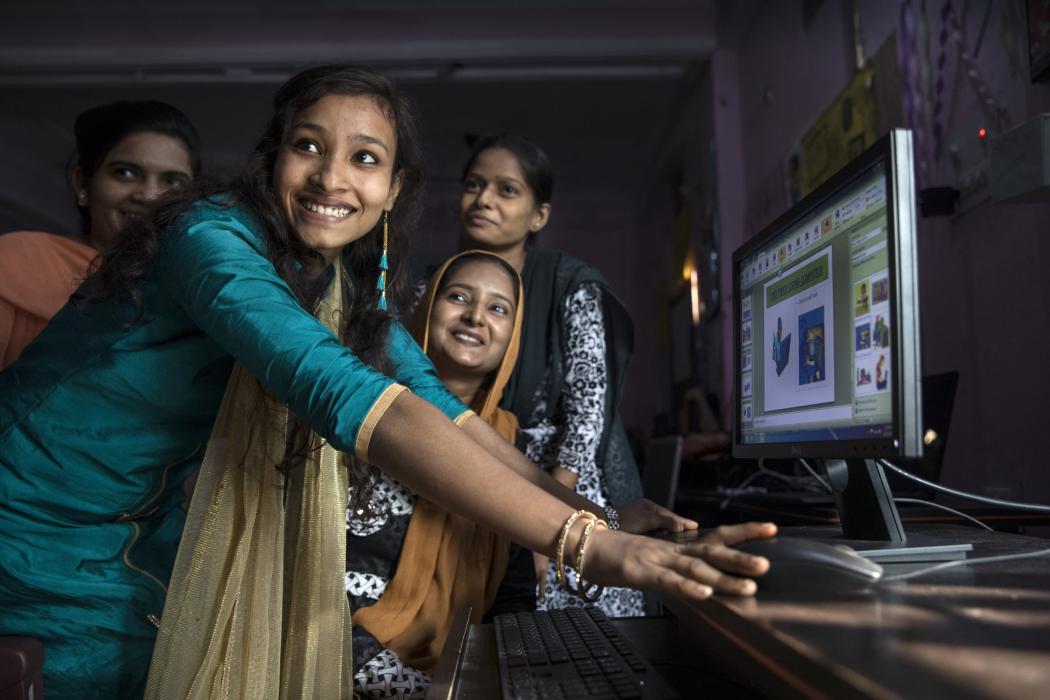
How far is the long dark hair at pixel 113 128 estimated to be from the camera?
179 cm

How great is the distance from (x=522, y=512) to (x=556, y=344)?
4.37 feet

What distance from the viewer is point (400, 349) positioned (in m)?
1.23

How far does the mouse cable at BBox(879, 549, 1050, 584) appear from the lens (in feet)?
2.37

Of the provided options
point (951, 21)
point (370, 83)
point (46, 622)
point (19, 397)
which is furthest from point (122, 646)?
point (951, 21)

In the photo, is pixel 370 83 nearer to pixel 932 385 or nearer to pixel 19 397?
pixel 19 397

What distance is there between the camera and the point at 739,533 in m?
0.70

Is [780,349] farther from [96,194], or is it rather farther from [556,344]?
[96,194]

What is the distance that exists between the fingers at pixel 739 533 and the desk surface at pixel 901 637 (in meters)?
0.06

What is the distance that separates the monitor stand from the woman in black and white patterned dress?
0.90 metres

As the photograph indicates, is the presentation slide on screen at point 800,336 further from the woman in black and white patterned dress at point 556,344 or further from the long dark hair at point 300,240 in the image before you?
the woman in black and white patterned dress at point 556,344

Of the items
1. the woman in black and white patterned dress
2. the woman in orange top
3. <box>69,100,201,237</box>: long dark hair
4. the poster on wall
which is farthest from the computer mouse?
the poster on wall

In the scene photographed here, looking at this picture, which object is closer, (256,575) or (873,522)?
(873,522)

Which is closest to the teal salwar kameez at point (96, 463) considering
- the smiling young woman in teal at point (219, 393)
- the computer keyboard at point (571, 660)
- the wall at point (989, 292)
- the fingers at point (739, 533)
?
the smiling young woman in teal at point (219, 393)

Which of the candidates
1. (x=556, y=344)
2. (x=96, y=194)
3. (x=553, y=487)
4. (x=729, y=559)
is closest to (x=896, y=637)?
(x=729, y=559)
